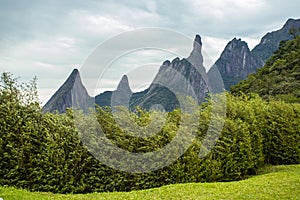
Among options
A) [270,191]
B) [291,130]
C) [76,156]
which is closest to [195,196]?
[270,191]

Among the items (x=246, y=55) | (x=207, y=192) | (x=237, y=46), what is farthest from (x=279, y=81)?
(x=237, y=46)

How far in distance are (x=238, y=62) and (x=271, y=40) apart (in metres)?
14.9

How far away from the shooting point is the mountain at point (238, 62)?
100m

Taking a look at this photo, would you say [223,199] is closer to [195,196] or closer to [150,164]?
[195,196]

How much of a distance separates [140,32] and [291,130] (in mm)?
6434

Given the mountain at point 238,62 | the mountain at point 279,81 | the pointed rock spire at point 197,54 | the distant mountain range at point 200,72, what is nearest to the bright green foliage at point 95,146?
the distant mountain range at point 200,72

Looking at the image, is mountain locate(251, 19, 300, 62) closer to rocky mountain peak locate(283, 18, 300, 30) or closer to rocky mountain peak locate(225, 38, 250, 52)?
rocky mountain peak locate(283, 18, 300, 30)

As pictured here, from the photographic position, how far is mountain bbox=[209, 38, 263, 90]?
10044 cm

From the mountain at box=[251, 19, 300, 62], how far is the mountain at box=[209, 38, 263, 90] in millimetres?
3054

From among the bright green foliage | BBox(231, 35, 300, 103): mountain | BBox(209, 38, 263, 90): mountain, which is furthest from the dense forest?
BBox(209, 38, 263, 90): mountain

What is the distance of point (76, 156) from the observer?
7895 mm

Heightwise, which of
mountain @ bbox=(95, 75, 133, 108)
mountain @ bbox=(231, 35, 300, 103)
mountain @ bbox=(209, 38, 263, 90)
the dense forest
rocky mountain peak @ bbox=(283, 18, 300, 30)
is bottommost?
the dense forest

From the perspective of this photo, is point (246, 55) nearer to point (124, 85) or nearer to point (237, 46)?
point (237, 46)

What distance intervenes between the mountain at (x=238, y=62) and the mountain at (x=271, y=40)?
3.05 metres
